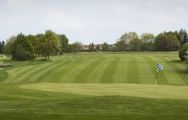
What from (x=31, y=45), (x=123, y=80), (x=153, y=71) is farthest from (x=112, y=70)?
(x=31, y=45)

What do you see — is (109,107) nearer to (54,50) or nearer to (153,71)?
(153,71)

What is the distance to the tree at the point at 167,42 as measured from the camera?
180250 millimetres

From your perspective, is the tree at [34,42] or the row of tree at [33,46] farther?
the tree at [34,42]

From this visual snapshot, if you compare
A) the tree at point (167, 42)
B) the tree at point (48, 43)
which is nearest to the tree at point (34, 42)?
the tree at point (48, 43)

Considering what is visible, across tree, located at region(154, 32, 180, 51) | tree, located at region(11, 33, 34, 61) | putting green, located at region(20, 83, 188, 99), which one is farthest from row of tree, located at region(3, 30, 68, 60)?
putting green, located at region(20, 83, 188, 99)

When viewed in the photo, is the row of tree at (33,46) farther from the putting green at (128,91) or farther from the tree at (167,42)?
the putting green at (128,91)

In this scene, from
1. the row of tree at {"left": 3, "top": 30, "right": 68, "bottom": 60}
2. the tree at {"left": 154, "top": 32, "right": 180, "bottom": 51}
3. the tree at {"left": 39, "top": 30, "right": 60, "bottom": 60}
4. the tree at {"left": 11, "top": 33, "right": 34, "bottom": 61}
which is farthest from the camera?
the tree at {"left": 154, "top": 32, "right": 180, "bottom": 51}

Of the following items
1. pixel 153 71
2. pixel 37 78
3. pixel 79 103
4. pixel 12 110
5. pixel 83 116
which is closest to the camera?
pixel 83 116

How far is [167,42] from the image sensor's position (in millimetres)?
181125

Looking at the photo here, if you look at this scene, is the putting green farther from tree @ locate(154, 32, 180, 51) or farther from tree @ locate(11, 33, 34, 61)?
tree @ locate(154, 32, 180, 51)

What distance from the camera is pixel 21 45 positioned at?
381ft

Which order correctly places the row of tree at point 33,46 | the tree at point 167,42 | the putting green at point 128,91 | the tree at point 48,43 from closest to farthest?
the putting green at point 128,91 < the row of tree at point 33,46 < the tree at point 48,43 < the tree at point 167,42

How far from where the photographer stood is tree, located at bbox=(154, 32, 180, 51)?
18025 centimetres

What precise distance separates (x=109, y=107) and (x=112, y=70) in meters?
51.9
